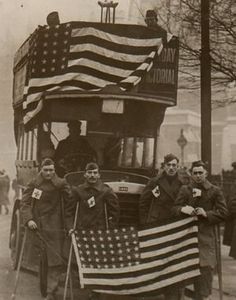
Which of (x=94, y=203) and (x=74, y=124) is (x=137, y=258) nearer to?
(x=94, y=203)

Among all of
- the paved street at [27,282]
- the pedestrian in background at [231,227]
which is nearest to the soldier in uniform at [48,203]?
the paved street at [27,282]

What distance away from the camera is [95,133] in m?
10.2

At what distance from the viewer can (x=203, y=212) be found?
7031 mm

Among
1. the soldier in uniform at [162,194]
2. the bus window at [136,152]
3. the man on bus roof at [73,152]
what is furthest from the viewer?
the bus window at [136,152]

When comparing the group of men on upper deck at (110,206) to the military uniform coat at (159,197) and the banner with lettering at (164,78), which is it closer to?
the military uniform coat at (159,197)

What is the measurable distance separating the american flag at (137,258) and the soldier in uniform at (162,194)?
108 cm

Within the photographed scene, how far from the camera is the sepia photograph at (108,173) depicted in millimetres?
6887

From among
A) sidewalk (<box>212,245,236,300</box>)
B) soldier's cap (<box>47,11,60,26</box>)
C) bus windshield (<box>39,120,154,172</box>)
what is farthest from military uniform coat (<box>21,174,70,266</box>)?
soldier's cap (<box>47,11,60,26</box>)

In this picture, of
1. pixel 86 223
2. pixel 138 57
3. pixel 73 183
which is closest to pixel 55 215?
pixel 86 223

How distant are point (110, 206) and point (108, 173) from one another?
1.75 metres

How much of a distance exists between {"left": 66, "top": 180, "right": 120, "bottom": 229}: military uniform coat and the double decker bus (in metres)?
1.07

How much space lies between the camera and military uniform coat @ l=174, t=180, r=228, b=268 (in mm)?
7184

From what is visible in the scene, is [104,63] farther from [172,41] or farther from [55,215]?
[55,215]

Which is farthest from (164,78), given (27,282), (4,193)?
(4,193)
